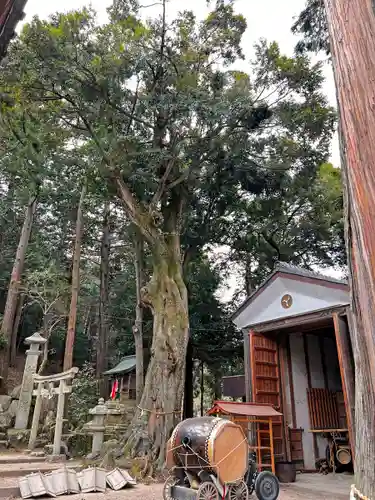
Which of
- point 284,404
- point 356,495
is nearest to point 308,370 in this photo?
point 284,404

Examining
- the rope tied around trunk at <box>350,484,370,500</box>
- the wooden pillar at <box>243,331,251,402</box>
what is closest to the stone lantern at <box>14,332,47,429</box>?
the wooden pillar at <box>243,331,251,402</box>

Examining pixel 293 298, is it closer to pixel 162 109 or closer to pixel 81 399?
pixel 162 109

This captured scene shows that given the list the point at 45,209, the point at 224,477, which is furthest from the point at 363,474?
the point at 45,209

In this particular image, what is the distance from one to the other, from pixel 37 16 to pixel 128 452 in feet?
32.0

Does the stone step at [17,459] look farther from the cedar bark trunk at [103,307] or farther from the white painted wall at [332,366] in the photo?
the white painted wall at [332,366]

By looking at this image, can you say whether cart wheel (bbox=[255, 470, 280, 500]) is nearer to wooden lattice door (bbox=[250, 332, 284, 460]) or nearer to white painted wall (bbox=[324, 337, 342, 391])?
wooden lattice door (bbox=[250, 332, 284, 460])

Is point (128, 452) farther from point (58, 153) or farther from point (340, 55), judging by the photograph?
point (58, 153)

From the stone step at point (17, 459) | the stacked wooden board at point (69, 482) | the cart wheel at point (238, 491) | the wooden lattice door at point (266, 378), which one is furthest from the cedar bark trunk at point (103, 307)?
the cart wheel at point (238, 491)

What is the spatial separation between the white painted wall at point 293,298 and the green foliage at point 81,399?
5420 mm

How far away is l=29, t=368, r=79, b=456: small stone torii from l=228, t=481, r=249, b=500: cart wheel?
16.1ft

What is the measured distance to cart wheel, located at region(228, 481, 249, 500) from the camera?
15.2 ft

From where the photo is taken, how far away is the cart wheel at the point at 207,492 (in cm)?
434

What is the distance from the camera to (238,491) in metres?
4.70

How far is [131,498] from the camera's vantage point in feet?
17.7
